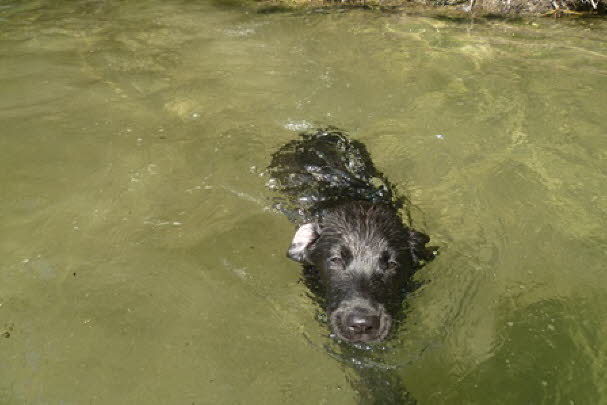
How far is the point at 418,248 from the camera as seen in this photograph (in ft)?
14.4

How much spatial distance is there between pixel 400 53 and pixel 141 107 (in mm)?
4720

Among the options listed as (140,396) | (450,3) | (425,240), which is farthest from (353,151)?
(450,3)

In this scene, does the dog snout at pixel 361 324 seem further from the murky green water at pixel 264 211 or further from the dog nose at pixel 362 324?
the murky green water at pixel 264 211

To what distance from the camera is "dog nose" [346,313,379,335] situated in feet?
11.3

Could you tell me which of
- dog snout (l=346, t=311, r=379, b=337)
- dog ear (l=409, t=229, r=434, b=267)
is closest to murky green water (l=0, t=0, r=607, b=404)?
dog ear (l=409, t=229, r=434, b=267)

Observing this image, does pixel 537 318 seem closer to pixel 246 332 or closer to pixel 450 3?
pixel 246 332

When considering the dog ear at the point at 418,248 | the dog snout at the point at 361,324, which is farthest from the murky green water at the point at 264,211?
the dog snout at the point at 361,324

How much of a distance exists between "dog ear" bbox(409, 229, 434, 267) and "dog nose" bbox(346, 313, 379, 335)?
108 centimetres

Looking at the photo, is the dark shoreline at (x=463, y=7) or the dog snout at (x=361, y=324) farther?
the dark shoreline at (x=463, y=7)

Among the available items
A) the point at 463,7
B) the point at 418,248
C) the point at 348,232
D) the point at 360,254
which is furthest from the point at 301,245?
the point at 463,7

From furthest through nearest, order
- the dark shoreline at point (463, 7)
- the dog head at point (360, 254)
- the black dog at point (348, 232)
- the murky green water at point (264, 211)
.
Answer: the dark shoreline at point (463, 7), the dog head at point (360, 254), the black dog at point (348, 232), the murky green water at point (264, 211)

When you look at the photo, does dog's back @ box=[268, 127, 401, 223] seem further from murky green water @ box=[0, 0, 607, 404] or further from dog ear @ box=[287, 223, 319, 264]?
dog ear @ box=[287, 223, 319, 264]

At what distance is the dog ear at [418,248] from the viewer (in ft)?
14.3

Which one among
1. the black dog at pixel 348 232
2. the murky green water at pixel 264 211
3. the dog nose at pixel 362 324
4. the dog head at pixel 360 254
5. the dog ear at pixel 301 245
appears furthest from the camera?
the dog ear at pixel 301 245
